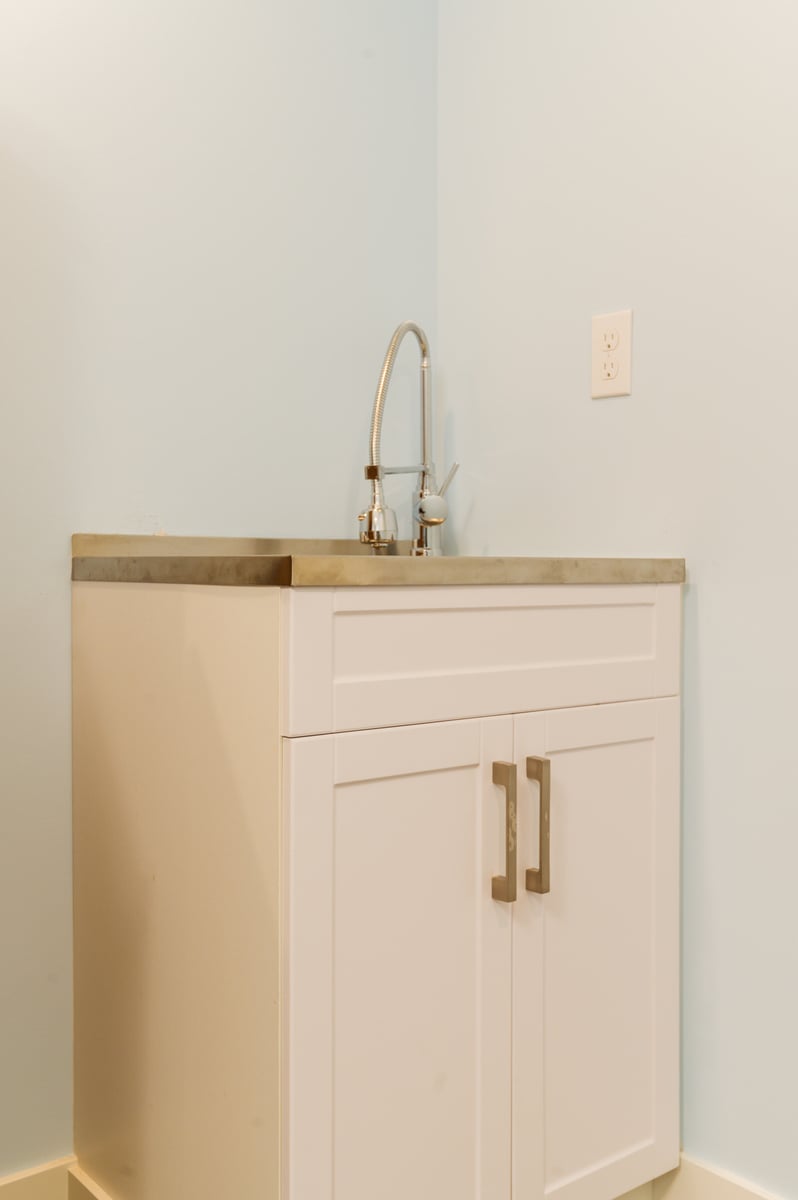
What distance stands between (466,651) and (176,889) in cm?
41

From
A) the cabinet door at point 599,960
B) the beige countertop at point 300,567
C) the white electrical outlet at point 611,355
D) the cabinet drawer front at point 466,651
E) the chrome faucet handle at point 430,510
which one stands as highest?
the white electrical outlet at point 611,355

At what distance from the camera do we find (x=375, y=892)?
1.01 m

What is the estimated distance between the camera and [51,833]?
4.36ft

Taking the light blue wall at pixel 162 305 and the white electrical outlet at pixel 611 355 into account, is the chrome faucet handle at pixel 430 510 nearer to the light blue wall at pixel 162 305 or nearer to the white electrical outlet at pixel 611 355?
the light blue wall at pixel 162 305

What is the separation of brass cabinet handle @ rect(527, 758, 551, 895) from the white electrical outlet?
56cm

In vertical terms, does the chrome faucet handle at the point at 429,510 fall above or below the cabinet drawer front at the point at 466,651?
above

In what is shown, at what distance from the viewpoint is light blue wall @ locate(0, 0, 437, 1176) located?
130 cm

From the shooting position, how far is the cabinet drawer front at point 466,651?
0.96 meters

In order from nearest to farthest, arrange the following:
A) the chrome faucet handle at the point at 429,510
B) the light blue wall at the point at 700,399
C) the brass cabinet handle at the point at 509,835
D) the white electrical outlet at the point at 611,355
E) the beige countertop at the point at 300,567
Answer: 1. the beige countertop at the point at 300,567
2. the brass cabinet handle at the point at 509,835
3. the light blue wall at the point at 700,399
4. the white electrical outlet at the point at 611,355
5. the chrome faucet handle at the point at 429,510

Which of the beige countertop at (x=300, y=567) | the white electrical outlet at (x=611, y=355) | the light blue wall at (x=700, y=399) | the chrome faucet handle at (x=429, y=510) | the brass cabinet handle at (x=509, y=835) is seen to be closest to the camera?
the beige countertop at (x=300, y=567)

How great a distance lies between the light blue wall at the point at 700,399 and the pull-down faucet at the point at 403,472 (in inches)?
5.2

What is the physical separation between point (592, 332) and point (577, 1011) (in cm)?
89

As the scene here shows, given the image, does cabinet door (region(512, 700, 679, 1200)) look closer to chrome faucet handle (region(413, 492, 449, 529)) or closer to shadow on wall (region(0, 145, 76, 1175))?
chrome faucet handle (region(413, 492, 449, 529))

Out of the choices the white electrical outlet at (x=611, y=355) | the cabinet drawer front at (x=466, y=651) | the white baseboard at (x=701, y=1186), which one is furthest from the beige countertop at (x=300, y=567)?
the white baseboard at (x=701, y=1186)
